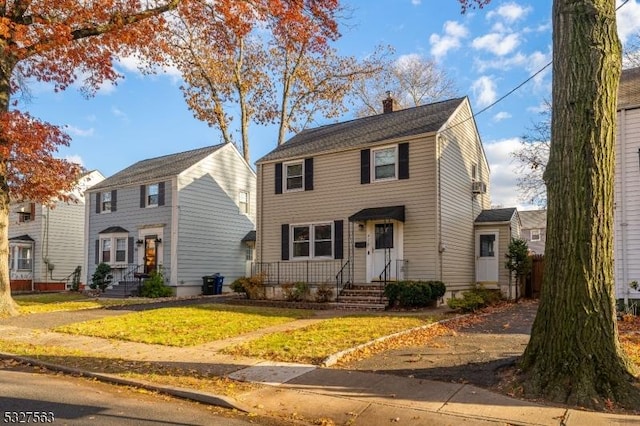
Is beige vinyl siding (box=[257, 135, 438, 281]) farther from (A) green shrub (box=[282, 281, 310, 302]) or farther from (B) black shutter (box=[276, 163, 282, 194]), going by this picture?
(A) green shrub (box=[282, 281, 310, 302])

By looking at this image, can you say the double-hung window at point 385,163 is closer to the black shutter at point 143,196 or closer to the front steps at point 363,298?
the front steps at point 363,298

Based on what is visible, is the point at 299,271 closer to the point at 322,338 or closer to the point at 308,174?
the point at 308,174

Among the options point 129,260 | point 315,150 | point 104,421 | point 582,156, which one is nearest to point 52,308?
point 129,260

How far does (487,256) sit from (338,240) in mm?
6482

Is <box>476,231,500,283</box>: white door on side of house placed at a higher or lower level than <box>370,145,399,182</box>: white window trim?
lower

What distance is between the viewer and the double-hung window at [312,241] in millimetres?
19234

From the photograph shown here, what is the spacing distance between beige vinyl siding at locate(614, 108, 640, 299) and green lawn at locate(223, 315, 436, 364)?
5593 mm

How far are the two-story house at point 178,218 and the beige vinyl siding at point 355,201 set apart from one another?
15.3 feet

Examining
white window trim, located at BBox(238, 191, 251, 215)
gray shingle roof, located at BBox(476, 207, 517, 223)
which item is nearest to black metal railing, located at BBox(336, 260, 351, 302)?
gray shingle roof, located at BBox(476, 207, 517, 223)

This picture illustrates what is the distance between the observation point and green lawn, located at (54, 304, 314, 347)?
34.7ft

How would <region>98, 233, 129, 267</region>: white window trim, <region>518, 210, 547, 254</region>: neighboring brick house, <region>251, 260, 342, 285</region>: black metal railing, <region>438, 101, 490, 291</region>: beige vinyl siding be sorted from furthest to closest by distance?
<region>518, 210, 547, 254</region>: neighboring brick house → <region>98, 233, 129, 267</region>: white window trim → <region>251, 260, 342, 285</region>: black metal railing → <region>438, 101, 490, 291</region>: beige vinyl siding

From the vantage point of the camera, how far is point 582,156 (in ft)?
21.3

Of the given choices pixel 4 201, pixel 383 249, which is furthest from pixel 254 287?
pixel 4 201

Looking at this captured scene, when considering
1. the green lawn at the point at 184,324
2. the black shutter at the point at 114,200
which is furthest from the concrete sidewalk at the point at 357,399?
the black shutter at the point at 114,200
